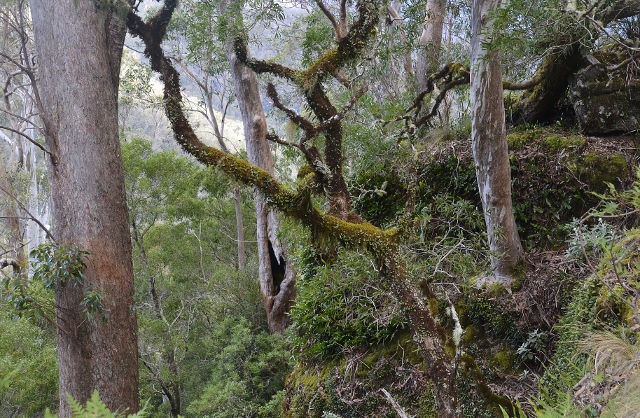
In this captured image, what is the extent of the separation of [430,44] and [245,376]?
7587 mm

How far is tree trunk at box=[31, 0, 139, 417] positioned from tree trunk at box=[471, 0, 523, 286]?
12.0ft

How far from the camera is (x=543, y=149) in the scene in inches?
218

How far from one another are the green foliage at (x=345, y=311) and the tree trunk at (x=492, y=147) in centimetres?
114

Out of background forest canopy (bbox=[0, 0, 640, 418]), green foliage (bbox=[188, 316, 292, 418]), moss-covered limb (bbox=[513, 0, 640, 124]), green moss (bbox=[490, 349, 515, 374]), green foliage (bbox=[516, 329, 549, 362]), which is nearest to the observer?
background forest canopy (bbox=[0, 0, 640, 418])

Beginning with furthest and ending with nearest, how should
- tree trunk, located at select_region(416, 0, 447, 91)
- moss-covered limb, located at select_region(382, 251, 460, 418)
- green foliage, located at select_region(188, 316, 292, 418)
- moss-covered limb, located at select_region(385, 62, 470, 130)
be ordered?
green foliage, located at select_region(188, 316, 292, 418), tree trunk, located at select_region(416, 0, 447, 91), moss-covered limb, located at select_region(385, 62, 470, 130), moss-covered limb, located at select_region(382, 251, 460, 418)

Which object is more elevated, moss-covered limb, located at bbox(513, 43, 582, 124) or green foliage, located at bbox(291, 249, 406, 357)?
moss-covered limb, located at bbox(513, 43, 582, 124)

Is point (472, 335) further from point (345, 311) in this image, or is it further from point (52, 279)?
Answer: point (52, 279)

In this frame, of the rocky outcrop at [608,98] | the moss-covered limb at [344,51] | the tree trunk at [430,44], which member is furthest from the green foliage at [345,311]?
the tree trunk at [430,44]

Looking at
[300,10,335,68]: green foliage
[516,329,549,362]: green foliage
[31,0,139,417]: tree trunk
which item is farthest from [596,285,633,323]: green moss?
[300,10,335,68]: green foliage

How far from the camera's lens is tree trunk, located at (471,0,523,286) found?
160 inches

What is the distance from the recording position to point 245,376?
34.1 ft

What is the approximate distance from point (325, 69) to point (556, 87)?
3429 millimetres

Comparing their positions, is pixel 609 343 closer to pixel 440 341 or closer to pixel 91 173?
pixel 440 341

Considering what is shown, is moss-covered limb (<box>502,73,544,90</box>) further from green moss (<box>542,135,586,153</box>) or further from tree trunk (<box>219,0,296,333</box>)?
tree trunk (<box>219,0,296,333</box>)
